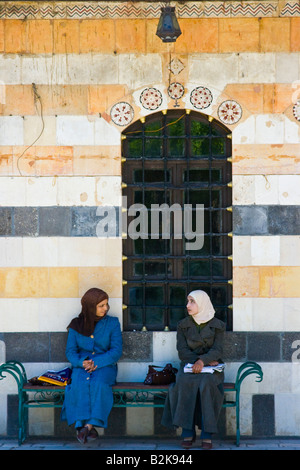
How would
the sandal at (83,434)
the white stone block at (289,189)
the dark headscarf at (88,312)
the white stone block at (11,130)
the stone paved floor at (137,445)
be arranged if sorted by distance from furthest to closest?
the white stone block at (11,130) → the white stone block at (289,189) → the dark headscarf at (88,312) → the stone paved floor at (137,445) → the sandal at (83,434)

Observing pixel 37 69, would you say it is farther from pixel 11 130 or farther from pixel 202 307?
pixel 202 307

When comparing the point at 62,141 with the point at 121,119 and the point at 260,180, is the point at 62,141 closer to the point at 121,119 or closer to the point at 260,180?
the point at 121,119

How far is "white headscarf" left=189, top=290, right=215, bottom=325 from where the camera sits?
23.1 ft

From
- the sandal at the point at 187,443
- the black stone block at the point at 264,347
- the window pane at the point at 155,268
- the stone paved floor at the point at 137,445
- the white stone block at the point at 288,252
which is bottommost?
the stone paved floor at the point at 137,445

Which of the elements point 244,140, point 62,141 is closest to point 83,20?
point 62,141

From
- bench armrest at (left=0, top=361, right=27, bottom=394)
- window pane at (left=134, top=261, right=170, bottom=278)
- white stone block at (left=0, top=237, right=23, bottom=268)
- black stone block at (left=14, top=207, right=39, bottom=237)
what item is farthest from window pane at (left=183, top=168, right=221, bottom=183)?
bench armrest at (left=0, top=361, right=27, bottom=394)

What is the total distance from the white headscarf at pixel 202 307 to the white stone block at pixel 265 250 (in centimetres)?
60

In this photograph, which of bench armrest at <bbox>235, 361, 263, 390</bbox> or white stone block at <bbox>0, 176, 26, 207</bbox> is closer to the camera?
bench armrest at <bbox>235, 361, 263, 390</bbox>

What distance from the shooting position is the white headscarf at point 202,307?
7.03 m

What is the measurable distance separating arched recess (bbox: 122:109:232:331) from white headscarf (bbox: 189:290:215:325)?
0.34m

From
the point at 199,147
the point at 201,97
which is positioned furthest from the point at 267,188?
the point at 201,97

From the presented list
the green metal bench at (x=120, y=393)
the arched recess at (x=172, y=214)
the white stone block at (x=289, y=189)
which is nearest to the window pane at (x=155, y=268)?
the arched recess at (x=172, y=214)

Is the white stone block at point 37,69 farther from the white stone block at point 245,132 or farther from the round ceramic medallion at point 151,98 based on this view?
the white stone block at point 245,132

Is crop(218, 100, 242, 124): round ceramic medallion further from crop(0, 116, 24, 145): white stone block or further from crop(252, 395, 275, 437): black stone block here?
crop(252, 395, 275, 437): black stone block
